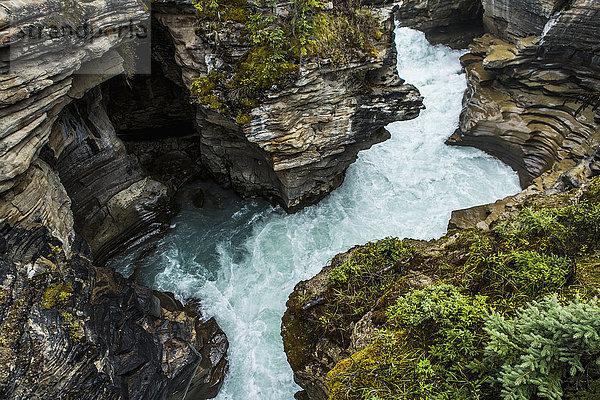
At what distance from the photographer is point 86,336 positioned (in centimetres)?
837

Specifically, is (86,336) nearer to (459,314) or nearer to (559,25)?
(459,314)

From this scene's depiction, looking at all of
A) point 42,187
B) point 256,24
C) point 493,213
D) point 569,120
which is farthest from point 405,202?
point 42,187

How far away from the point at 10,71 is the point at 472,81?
848 inches

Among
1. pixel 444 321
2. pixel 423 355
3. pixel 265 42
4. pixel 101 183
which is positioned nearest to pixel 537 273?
pixel 444 321

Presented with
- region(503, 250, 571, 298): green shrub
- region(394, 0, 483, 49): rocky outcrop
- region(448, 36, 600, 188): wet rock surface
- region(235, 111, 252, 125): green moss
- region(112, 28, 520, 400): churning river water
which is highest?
region(394, 0, 483, 49): rocky outcrop

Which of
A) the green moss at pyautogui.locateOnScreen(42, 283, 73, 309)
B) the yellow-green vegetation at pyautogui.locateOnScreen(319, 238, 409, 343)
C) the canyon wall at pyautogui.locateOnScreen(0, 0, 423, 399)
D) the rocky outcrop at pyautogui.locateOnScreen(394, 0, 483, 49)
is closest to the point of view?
the yellow-green vegetation at pyautogui.locateOnScreen(319, 238, 409, 343)

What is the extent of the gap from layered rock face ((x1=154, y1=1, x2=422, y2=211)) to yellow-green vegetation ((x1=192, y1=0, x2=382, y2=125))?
34 centimetres

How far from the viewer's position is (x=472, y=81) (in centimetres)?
2050

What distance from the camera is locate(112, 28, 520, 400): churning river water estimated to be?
1324 cm

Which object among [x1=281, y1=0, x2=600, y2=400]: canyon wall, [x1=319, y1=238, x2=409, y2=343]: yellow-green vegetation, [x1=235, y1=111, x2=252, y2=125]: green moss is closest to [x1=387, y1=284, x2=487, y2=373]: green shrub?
[x1=319, y1=238, x2=409, y2=343]: yellow-green vegetation

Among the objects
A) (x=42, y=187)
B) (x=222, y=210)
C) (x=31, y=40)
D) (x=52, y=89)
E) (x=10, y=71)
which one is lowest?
(x=222, y=210)

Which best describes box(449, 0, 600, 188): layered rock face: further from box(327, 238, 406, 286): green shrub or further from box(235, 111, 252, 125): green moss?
box(235, 111, 252, 125): green moss

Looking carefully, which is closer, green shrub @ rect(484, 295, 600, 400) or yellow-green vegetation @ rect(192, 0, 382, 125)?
green shrub @ rect(484, 295, 600, 400)

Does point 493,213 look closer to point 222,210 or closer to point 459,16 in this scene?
point 222,210
